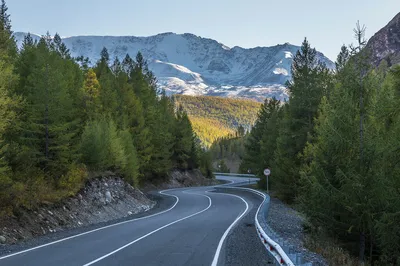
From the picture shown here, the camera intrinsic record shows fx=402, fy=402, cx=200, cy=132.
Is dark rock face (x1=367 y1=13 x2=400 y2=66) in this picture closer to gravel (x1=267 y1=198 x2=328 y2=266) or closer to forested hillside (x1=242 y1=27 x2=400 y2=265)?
gravel (x1=267 y1=198 x2=328 y2=266)

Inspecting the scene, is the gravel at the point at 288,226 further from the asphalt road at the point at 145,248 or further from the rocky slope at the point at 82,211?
the rocky slope at the point at 82,211

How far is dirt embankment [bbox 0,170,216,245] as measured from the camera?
15703mm

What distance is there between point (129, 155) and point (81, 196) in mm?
12516

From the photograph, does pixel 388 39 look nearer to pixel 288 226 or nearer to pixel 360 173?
pixel 288 226

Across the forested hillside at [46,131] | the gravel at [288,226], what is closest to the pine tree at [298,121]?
the gravel at [288,226]

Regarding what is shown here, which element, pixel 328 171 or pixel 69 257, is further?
pixel 328 171

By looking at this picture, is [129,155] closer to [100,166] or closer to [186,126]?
[100,166]

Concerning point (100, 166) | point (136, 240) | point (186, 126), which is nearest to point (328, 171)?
point (136, 240)

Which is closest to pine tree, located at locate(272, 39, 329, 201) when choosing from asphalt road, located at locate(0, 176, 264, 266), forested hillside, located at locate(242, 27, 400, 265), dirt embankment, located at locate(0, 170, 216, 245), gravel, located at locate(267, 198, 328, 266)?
gravel, located at locate(267, 198, 328, 266)

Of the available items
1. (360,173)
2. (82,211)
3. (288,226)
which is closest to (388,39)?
(288,226)

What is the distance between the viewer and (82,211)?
21781mm

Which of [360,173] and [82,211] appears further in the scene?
[82,211]

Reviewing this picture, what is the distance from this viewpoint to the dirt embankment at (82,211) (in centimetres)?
1570

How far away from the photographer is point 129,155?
35.5 meters
